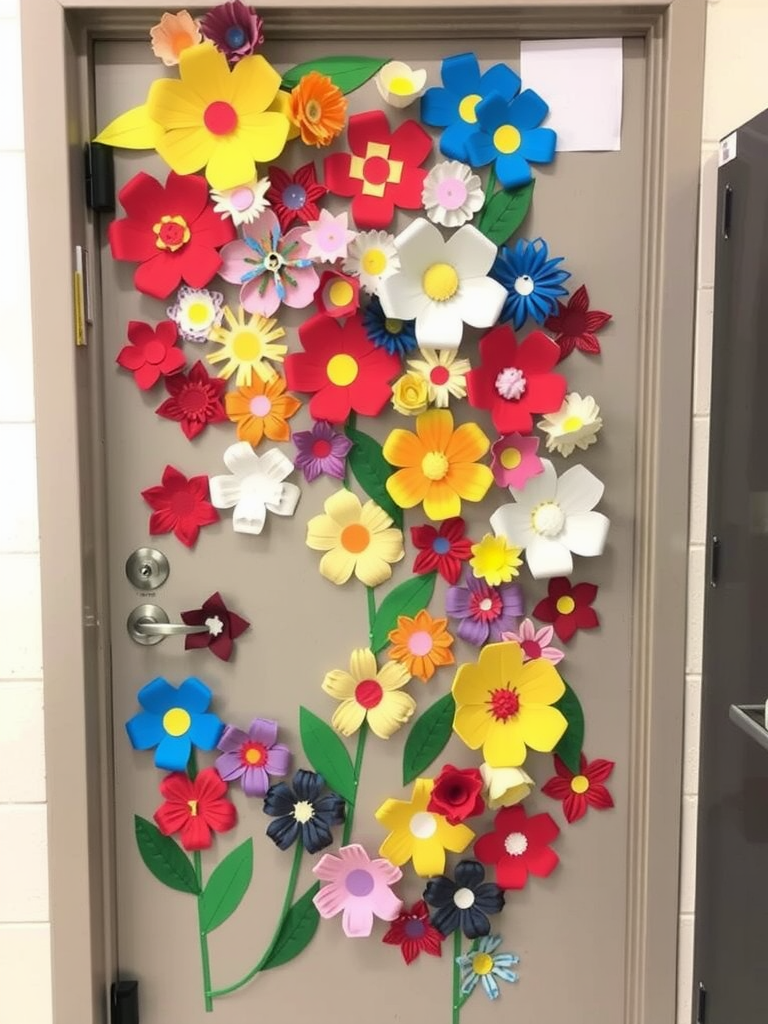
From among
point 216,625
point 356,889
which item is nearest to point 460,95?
point 216,625

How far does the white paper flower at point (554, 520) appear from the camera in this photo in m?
1.31

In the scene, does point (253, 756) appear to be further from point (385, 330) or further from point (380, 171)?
point (380, 171)

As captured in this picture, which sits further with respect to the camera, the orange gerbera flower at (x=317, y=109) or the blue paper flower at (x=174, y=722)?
the blue paper flower at (x=174, y=722)

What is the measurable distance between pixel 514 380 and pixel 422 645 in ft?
1.41

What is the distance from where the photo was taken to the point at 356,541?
1.36 metres

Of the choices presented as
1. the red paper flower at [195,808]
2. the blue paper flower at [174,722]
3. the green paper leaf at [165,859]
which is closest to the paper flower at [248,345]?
the blue paper flower at [174,722]

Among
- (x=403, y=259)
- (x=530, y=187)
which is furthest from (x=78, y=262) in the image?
(x=530, y=187)

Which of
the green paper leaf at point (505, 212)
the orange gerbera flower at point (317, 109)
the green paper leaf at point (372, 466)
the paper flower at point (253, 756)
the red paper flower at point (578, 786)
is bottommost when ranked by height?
the red paper flower at point (578, 786)

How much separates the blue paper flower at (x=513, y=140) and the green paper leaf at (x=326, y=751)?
875 mm

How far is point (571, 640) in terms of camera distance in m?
1.39

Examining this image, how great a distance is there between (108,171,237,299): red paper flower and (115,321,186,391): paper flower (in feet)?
0.18

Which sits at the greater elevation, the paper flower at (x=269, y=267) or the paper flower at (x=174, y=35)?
the paper flower at (x=174, y=35)

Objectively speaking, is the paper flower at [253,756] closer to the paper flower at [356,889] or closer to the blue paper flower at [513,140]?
the paper flower at [356,889]

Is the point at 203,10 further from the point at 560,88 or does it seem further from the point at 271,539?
the point at 271,539
